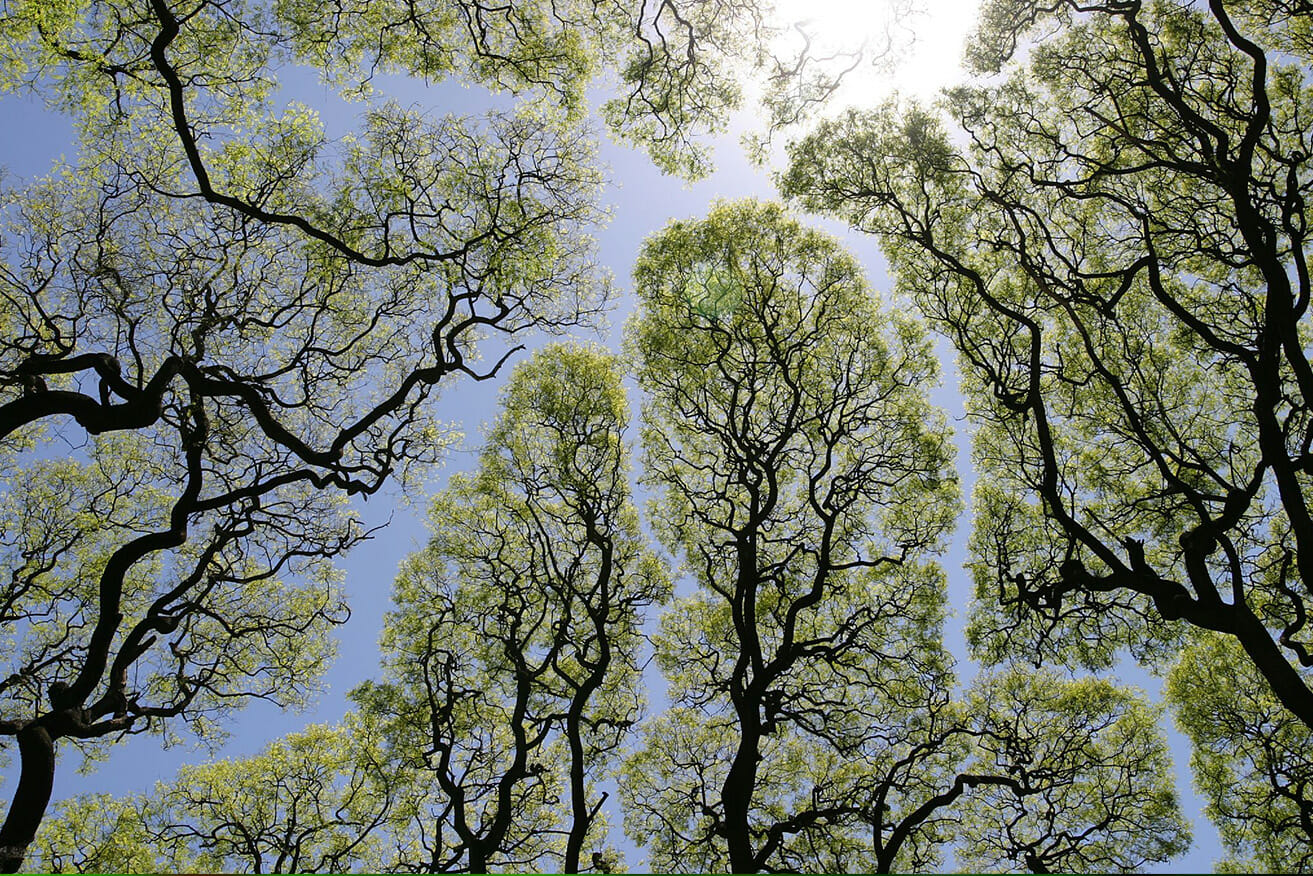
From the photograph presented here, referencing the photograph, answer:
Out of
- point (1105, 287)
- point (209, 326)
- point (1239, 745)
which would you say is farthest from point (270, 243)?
point (1239, 745)

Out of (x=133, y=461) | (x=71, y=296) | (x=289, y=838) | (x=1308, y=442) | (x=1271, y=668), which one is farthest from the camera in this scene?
(x=289, y=838)

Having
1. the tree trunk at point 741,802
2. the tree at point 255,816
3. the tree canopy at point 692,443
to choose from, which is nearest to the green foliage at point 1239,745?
the tree canopy at point 692,443

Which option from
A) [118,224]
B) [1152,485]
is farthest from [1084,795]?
[118,224]

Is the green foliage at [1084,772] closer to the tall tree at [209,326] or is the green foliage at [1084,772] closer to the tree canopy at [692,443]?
the tree canopy at [692,443]

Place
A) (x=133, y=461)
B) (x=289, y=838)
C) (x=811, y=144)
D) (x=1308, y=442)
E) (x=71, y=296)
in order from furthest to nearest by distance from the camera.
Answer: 1. (x=289, y=838)
2. (x=133, y=461)
3. (x=811, y=144)
4. (x=71, y=296)
5. (x=1308, y=442)

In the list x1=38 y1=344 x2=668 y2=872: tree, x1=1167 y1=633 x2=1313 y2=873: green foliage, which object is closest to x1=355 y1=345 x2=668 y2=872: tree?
x1=38 y1=344 x2=668 y2=872: tree

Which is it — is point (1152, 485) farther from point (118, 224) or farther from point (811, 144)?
point (118, 224)

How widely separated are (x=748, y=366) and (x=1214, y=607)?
9390 mm

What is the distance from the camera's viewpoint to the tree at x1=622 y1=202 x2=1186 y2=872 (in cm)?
1627

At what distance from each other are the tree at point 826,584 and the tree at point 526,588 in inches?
45.2

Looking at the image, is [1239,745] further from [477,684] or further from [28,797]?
[28,797]

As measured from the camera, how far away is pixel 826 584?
17.3 metres

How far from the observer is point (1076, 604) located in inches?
621

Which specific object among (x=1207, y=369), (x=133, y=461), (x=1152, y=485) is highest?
(x=133, y=461)
